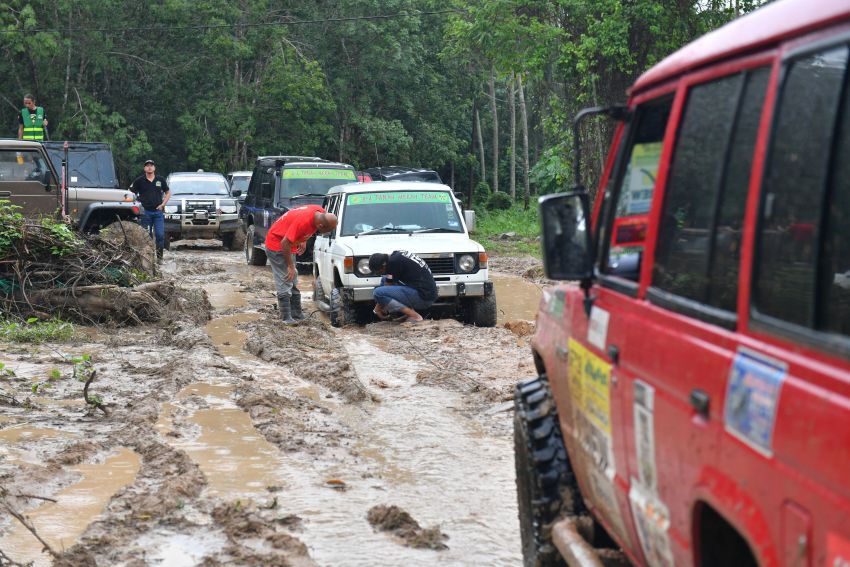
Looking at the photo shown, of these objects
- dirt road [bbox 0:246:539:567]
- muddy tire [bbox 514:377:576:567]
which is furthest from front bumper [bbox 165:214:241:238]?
muddy tire [bbox 514:377:576:567]

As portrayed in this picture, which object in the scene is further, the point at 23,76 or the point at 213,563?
the point at 23,76

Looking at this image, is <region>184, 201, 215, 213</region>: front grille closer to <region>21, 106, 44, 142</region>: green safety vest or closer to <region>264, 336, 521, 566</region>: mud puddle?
<region>21, 106, 44, 142</region>: green safety vest

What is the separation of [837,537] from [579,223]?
169cm

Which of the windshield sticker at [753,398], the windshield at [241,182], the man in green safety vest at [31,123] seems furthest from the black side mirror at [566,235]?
the windshield at [241,182]

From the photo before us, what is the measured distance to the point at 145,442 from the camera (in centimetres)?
756

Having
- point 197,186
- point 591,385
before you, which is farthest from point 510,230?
point 591,385

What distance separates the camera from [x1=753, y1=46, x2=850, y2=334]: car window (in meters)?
2.28

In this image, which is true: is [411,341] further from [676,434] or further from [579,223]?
[676,434]

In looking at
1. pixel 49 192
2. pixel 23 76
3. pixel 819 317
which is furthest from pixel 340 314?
pixel 23 76

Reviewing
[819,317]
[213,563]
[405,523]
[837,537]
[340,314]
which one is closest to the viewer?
[837,537]

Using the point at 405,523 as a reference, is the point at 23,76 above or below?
above

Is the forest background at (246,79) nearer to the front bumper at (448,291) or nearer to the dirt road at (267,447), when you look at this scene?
the front bumper at (448,291)

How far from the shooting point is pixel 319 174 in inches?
842

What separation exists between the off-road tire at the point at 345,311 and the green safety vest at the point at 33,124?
29.8 feet
